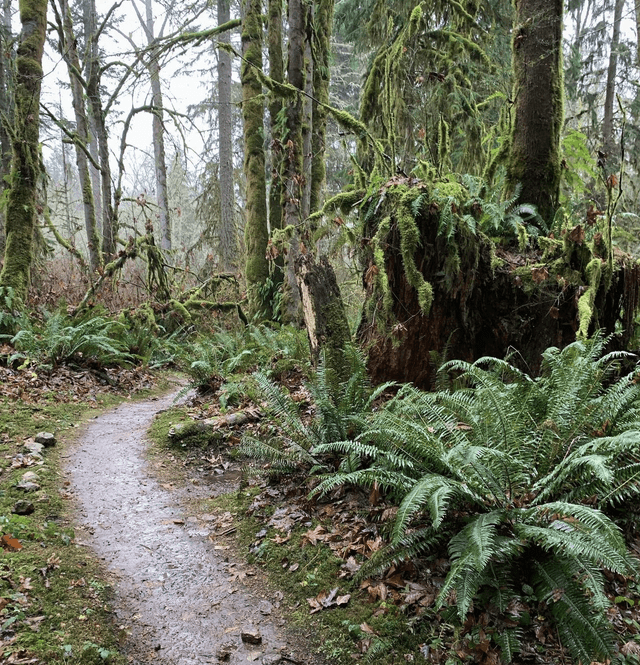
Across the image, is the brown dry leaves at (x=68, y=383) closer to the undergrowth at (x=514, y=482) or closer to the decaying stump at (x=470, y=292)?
the undergrowth at (x=514, y=482)

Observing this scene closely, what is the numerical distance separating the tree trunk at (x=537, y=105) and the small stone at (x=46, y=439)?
19.0ft

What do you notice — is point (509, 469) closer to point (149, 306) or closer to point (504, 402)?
point (504, 402)

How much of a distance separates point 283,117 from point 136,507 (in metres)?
6.86

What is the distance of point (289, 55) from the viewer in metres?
7.39

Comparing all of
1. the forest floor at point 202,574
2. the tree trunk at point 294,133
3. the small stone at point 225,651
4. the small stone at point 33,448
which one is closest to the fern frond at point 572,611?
the forest floor at point 202,574

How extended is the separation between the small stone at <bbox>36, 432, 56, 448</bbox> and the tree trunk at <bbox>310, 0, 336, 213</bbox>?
5.97 meters

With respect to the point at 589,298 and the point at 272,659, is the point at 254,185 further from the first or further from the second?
the point at 272,659

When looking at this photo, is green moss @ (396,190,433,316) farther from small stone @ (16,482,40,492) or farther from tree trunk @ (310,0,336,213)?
tree trunk @ (310,0,336,213)

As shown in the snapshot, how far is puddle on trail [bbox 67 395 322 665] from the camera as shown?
2496 mm

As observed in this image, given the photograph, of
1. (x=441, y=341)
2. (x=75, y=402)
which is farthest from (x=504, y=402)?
(x=75, y=402)

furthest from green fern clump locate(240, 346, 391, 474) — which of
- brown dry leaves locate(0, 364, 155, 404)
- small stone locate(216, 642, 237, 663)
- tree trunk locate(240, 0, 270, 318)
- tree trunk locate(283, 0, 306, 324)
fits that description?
tree trunk locate(240, 0, 270, 318)

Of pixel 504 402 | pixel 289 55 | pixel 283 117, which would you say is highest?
pixel 289 55

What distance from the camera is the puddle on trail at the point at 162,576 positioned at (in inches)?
98.3

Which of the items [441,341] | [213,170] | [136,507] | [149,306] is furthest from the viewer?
[213,170]
